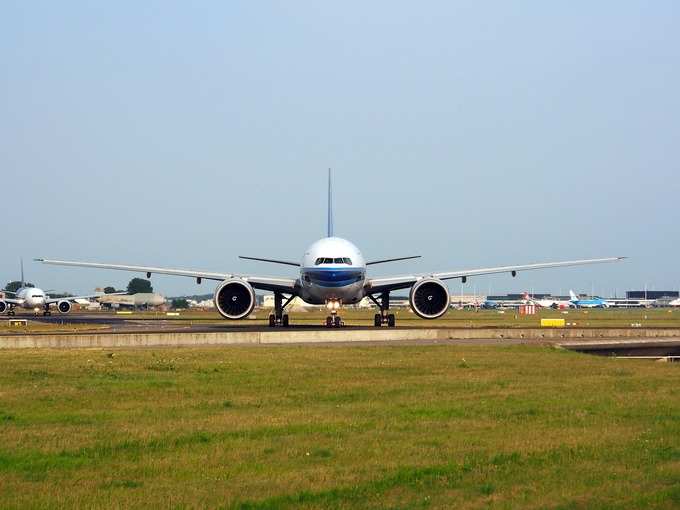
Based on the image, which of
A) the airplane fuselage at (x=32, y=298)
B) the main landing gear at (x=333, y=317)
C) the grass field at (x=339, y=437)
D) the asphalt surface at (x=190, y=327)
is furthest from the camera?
the airplane fuselage at (x=32, y=298)

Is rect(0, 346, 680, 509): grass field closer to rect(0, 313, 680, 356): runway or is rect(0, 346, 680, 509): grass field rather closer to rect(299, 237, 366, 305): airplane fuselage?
rect(0, 313, 680, 356): runway

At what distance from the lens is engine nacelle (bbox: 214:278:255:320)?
163 ft

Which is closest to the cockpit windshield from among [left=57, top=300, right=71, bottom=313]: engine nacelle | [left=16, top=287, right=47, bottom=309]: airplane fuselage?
[left=16, top=287, right=47, bottom=309]: airplane fuselage

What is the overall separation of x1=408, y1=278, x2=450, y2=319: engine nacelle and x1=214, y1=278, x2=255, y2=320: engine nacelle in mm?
7992

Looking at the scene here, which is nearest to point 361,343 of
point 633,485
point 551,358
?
point 551,358

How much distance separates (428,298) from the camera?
50.4 meters

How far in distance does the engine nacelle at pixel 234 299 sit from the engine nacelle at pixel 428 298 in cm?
799

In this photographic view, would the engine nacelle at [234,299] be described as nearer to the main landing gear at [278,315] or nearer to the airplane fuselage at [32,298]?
the main landing gear at [278,315]

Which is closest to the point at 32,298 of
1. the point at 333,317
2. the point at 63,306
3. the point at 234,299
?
the point at 63,306

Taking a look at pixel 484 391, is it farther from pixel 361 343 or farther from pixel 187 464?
pixel 361 343

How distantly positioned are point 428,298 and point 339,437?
120 feet

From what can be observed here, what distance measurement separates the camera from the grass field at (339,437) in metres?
10.6

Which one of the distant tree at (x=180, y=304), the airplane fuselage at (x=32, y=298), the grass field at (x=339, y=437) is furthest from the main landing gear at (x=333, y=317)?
the distant tree at (x=180, y=304)

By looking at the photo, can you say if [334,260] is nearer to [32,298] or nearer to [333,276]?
[333,276]
